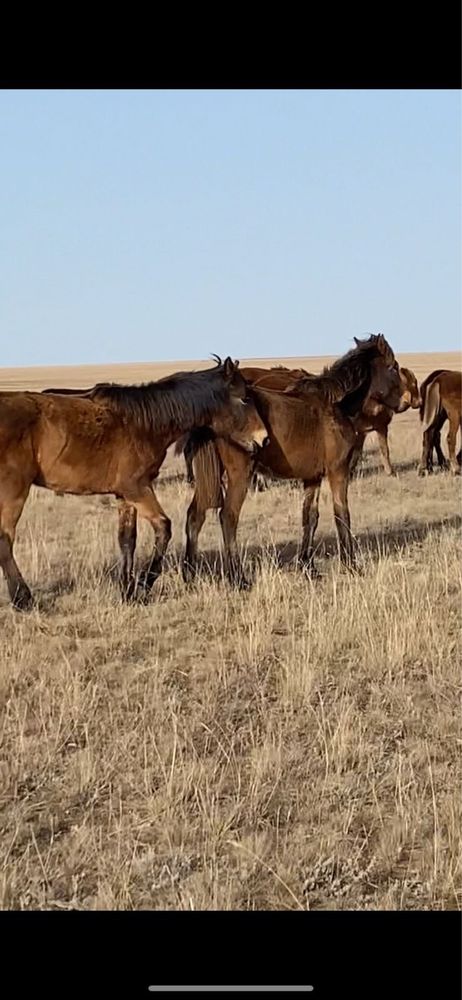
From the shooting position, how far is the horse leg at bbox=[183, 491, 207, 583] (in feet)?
25.5

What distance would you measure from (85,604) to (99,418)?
1434 millimetres

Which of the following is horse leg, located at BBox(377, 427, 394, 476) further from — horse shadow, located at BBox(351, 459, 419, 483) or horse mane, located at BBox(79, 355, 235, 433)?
horse mane, located at BBox(79, 355, 235, 433)

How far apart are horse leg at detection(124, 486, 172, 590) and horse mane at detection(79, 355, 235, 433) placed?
551 millimetres

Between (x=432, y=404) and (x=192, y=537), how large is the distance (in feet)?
29.3

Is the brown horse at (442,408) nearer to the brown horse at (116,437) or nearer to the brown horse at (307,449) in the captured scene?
the brown horse at (307,449)

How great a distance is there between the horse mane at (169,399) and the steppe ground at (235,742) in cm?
133

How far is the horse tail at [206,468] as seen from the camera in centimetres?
775

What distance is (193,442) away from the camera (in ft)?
25.5

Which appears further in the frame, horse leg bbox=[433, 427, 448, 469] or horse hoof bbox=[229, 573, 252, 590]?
horse leg bbox=[433, 427, 448, 469]

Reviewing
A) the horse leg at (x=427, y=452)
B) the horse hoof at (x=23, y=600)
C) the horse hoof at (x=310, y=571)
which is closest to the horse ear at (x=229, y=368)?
the horse hoof at (x=310, y=571)

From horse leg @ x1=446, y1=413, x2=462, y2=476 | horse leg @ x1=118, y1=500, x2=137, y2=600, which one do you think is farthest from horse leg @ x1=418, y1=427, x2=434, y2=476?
horse leg @ x1=118, y1=500, x2=137, y2=600

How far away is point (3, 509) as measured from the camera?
261 inches

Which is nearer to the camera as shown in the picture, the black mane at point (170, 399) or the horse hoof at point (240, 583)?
the black mane at point (170, 399)
